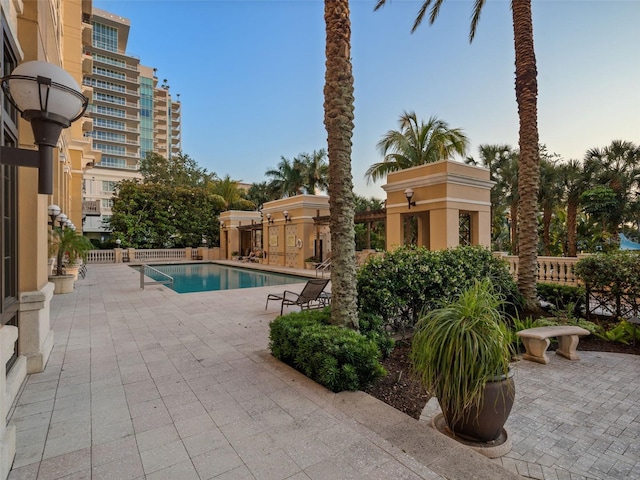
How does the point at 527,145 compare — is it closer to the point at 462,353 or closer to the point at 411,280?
the point at 411,280

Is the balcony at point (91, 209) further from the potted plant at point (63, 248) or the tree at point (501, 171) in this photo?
the tree at point (501, 171)

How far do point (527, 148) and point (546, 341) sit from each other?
4.65m

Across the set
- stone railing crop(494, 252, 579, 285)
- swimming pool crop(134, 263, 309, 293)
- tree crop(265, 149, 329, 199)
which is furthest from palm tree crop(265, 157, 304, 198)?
stone railing crop(494, 252, 579, 285)

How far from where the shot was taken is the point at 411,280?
5.55 metres

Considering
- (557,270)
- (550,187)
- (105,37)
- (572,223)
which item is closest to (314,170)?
(550,187)

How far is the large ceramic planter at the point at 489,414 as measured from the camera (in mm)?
2744

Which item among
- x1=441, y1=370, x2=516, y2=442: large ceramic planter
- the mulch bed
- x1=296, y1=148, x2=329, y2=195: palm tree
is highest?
x1=296, y1=148, x2=329, y2=195: palm tree

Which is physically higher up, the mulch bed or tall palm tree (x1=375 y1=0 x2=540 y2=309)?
tall palm tree (x1=375 y1=0 x2=540 y2=309)

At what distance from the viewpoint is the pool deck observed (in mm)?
2414

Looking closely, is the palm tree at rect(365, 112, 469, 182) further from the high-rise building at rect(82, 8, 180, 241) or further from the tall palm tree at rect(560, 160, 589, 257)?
the high-rise building at rect(82, 8, 180, 241)

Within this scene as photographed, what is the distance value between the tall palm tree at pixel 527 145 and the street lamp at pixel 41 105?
27.1 ft

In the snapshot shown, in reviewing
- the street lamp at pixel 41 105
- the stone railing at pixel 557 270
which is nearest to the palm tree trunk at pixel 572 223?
the stone railing at pixel 557 270

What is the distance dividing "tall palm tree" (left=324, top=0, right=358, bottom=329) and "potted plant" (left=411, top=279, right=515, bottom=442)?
1650mm

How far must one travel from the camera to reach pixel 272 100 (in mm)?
20703
